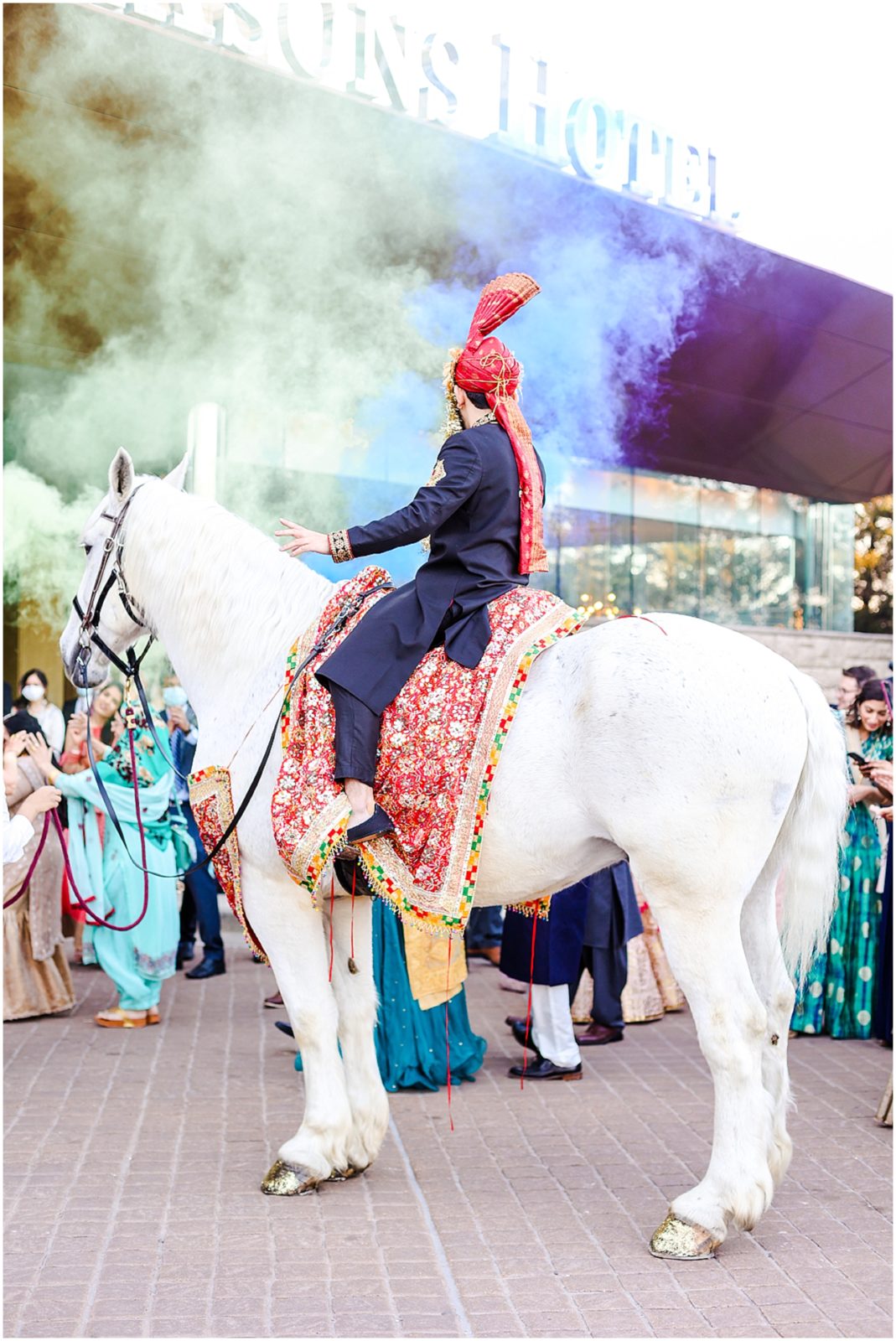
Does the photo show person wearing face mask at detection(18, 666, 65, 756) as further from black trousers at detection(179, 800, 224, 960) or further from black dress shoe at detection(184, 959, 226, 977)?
black dress shoe at detection(184, 959, 226, 977)

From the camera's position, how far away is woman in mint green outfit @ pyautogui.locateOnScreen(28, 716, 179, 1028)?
22.2 ft

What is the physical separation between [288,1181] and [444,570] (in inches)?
81.6

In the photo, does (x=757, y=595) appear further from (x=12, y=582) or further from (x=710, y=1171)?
(x=710, y=1171)

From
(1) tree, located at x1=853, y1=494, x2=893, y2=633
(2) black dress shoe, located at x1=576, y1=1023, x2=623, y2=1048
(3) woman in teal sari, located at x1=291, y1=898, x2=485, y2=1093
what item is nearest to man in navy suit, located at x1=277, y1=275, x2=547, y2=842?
(3) woman in teal sari, located at x1=291, y1=898, x2=485, y2=1093

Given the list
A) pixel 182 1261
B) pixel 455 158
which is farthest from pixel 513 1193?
pixel 455 158

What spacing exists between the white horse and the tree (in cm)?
1204

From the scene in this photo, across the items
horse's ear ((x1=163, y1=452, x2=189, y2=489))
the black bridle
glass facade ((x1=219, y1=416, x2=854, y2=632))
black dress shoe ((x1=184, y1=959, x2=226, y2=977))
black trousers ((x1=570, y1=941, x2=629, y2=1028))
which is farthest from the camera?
glass facade ((x1=219, y1=416, x2=854, y2=632))

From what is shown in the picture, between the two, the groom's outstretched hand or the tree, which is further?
the tree

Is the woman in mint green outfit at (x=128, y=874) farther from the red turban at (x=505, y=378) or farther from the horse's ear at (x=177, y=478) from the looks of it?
the red turban at (x=505, y=378)

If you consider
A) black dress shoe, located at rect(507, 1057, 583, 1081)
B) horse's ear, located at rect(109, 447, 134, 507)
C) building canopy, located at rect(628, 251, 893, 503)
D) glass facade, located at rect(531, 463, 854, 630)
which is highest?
building canopy, located at rect(628, 251, 893, 503)

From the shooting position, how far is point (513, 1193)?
4.20 m

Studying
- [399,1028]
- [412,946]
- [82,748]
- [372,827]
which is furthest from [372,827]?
[82,748]

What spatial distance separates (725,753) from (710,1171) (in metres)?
1.25

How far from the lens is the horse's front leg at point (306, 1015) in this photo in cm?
416
